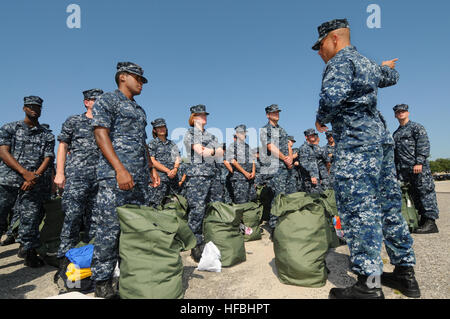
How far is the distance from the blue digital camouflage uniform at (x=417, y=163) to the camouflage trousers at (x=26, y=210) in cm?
656

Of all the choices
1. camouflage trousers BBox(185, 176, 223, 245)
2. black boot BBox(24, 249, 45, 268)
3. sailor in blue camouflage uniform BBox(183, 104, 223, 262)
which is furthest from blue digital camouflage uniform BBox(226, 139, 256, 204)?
black boot BBox(24, 249, 45, 268)

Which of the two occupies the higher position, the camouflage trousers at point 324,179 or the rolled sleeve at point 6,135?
the rolled sleeve at point 6,135

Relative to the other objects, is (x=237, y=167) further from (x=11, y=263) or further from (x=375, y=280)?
(x=11, y=263)

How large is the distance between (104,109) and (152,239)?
1.31m

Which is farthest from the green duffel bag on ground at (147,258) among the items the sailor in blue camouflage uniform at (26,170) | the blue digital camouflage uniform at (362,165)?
the sailor in blue camouflage uniform at (26,170)

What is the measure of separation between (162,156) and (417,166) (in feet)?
17.8

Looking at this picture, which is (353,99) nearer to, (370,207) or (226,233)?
(370,207)

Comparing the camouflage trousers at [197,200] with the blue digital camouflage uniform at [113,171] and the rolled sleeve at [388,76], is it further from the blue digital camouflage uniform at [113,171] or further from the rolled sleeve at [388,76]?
the rolled sleeve at [388,76]

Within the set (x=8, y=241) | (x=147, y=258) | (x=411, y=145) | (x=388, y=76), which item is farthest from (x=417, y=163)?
(x=8, y=241)

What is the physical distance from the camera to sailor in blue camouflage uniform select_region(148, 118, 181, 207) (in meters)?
5.77

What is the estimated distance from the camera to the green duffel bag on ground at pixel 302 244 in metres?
2.35

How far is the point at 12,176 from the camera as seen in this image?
3.42m

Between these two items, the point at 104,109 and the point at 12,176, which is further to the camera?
the point at 12,176
